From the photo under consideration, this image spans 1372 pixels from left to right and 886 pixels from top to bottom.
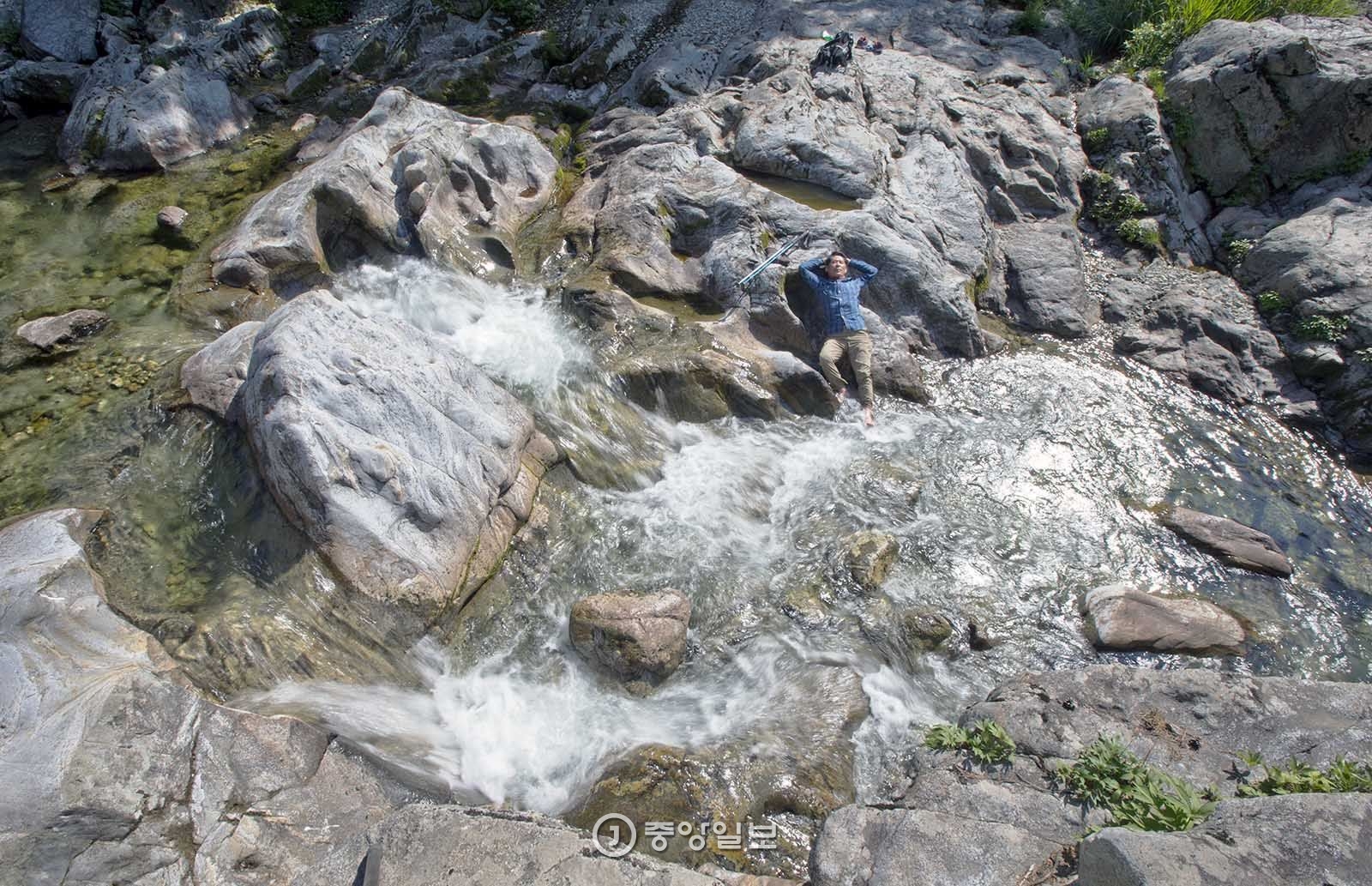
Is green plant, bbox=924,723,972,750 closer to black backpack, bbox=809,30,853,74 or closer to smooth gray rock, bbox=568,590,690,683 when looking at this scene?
smooth gray rock, bbox=568,590,690,683

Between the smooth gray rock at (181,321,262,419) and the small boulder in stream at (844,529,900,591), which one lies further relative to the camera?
the small boulder in stream at (844,529,900,591)

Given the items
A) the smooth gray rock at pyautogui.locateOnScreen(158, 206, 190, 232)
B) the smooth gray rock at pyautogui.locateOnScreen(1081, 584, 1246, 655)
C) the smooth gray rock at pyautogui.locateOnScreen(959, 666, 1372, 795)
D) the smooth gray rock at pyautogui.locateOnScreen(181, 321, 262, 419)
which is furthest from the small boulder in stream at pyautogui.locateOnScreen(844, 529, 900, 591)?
the smooth gray rock at pyautogui.locateOnScreen(158, 206, 190, 232)

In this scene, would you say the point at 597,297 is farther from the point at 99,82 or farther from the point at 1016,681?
the point at 99,82

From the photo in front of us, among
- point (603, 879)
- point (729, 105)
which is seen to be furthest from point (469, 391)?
point (729, 105)

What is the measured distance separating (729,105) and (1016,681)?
12.2m

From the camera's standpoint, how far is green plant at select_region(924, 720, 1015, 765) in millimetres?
6121

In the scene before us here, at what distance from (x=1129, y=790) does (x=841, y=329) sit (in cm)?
725

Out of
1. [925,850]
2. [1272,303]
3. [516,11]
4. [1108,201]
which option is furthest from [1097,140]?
[925,850]

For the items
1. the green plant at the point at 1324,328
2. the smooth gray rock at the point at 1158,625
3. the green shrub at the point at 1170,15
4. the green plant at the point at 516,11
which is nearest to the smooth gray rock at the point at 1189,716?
the smooth gray rock at the point at 1158,625

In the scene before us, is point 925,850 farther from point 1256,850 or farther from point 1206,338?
point 1206,338

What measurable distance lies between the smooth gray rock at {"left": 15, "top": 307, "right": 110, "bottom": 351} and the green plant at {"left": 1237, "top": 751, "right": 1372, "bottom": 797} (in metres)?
14.2

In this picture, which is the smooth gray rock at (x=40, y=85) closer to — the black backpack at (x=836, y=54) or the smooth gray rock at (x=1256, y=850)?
the black backpack at (x=836, y=54)

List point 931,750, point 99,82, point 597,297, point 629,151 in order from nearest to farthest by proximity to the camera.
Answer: point 931,750 → point 597,297 → point 629,151 → point 99,82

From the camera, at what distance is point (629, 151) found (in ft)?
44.7
